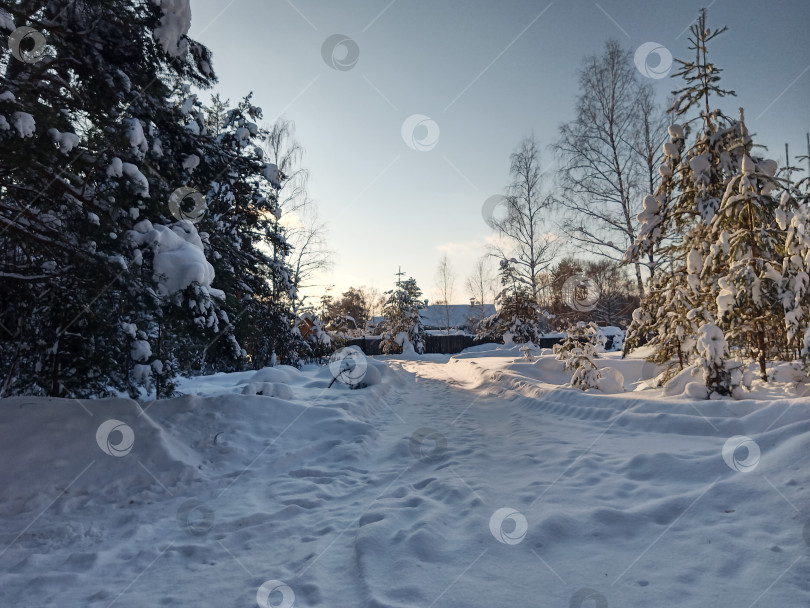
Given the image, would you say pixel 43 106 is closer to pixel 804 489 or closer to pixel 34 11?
pixel 34 11

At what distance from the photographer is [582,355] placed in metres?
8.73

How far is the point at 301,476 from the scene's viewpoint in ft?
14.6

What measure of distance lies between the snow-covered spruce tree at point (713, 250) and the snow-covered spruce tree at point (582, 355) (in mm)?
835

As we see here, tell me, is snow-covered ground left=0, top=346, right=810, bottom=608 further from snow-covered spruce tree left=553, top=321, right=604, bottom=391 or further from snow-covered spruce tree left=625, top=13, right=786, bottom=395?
snow-covered spruce tree left=553, top=321, right=604, bottom=391

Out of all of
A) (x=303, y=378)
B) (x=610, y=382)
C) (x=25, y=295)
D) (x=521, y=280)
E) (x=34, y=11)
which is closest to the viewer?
(x=34, y=11)

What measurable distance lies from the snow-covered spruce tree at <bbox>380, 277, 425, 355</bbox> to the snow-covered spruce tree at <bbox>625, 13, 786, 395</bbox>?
2090 centimetres

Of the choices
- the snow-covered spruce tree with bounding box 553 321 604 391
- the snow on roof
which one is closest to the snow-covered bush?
the snow-covered spruce tree with bounding box 553 321 604 391

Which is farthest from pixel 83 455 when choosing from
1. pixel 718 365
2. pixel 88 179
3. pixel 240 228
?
pixel 718 365

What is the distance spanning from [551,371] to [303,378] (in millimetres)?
7543

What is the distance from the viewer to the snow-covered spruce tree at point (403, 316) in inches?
1134

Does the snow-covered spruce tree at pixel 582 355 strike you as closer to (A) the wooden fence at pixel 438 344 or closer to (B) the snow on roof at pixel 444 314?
(A) the wooden fence at pixel 438 344

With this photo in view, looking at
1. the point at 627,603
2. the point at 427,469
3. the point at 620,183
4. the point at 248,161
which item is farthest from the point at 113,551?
the point at 620,183

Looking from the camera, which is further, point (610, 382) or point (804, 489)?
point (610, 382)

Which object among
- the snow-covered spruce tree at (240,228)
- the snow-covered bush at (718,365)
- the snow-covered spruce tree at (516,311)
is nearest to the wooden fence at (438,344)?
the snow-covered spruce tree at (516,311)
